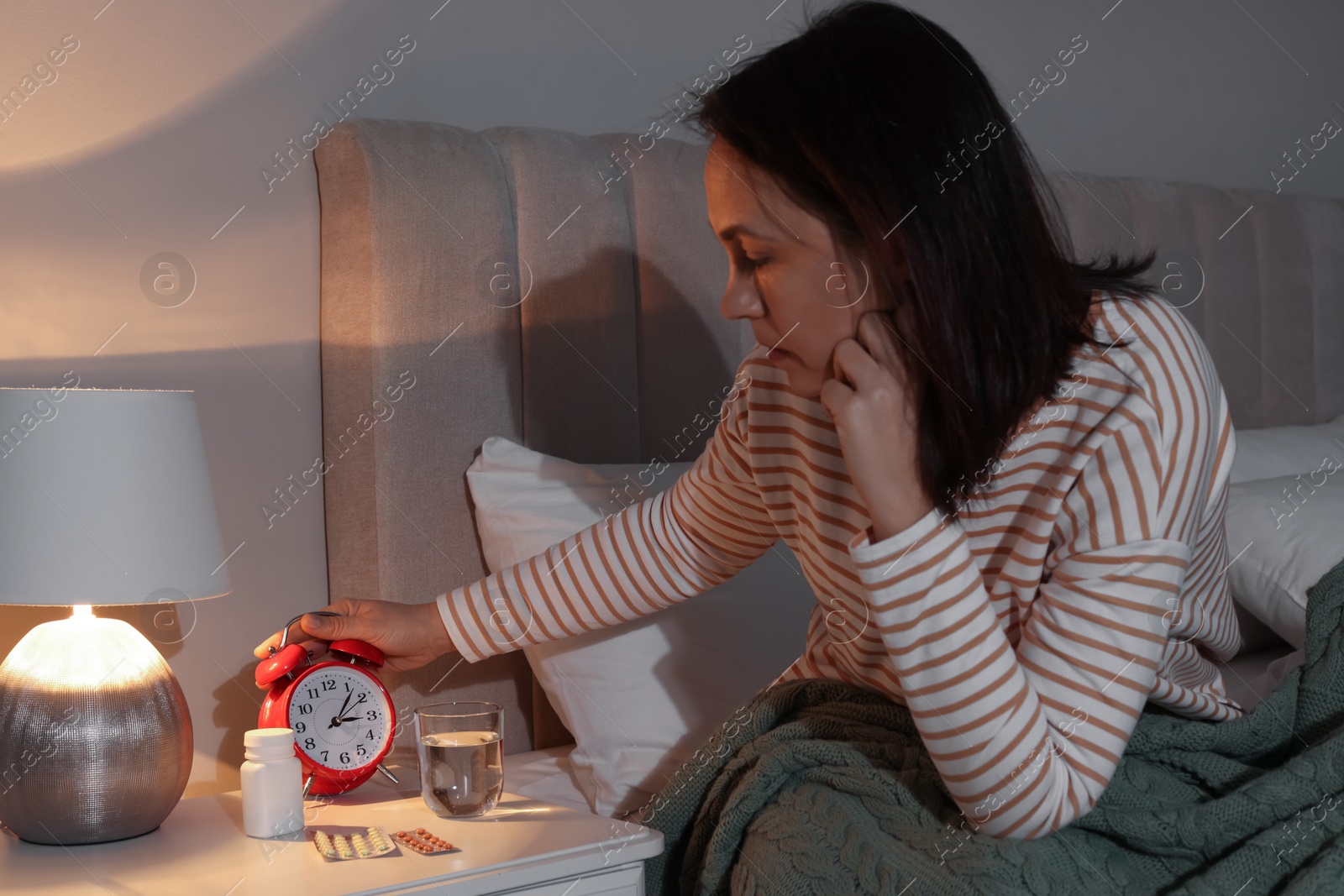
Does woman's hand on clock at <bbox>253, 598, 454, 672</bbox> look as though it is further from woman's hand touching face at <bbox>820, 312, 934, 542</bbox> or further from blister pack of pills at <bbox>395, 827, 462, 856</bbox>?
woman's hand touching face at <bbox>820, 312, 934, 542</bbox>

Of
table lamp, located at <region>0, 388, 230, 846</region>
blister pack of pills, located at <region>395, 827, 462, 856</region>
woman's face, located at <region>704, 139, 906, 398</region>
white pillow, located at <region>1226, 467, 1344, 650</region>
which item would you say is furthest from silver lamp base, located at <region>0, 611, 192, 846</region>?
white pillow, located at <region>1226, 467, 1344, 650</region>

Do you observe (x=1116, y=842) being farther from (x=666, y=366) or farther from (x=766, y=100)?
(x=666, y=366)

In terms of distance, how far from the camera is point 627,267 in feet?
5.07

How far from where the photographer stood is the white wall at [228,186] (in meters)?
1.25

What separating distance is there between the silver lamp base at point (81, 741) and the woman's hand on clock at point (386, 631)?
0.53 ft

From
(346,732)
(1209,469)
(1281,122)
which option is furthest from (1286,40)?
(346,732)

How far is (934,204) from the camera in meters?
0.91

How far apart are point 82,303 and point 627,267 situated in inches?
25.6

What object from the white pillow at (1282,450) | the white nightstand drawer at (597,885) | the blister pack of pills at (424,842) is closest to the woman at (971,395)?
the white nightstand drawer at (597,885)

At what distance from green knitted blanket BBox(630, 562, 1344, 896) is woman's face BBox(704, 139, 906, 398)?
0.33 meters

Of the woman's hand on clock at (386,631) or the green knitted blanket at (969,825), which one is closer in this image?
the green knitted blanket at (969,825)

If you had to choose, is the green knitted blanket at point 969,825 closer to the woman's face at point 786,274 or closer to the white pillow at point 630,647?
the white pillow at point 630,647

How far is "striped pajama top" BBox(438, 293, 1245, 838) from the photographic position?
880mm

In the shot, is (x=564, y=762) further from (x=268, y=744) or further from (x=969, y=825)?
(x=969, y=825)
